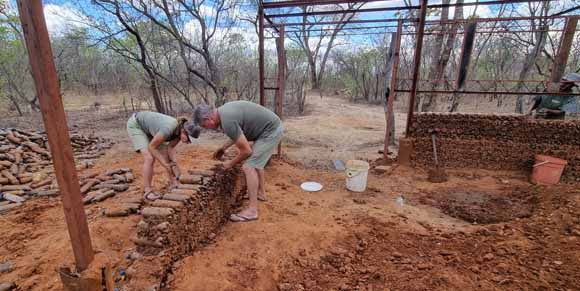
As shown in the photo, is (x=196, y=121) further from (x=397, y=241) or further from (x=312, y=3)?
(x=312, y=3)

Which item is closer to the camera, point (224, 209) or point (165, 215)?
point (165, 215)

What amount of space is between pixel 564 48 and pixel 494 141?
2715 millimetres

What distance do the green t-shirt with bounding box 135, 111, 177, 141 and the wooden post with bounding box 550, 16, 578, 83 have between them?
6.62 metres

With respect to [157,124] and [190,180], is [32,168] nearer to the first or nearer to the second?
[157,124]

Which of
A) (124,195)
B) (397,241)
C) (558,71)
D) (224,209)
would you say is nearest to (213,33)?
(124,195)

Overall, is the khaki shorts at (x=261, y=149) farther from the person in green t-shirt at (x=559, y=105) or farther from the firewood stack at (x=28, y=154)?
the person in green t-shirt at (x=559, y=105)

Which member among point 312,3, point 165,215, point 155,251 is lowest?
point 155,251

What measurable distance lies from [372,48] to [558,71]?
10741mm

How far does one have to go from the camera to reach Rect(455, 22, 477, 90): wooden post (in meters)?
4.43

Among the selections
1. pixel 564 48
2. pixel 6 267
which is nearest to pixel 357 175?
pixel 6 267

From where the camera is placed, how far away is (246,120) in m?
2.68

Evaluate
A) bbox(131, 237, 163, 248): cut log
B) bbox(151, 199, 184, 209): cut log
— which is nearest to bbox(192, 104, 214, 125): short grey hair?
bbox(151, 199, 184, 209): cut log

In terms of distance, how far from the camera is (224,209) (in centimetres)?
295

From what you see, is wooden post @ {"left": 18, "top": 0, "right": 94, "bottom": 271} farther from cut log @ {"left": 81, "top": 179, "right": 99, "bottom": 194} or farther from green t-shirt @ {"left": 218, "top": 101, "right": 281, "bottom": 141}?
cut log @ {"left": 81, "top": 179, "right": 99, "bottom": 194}
